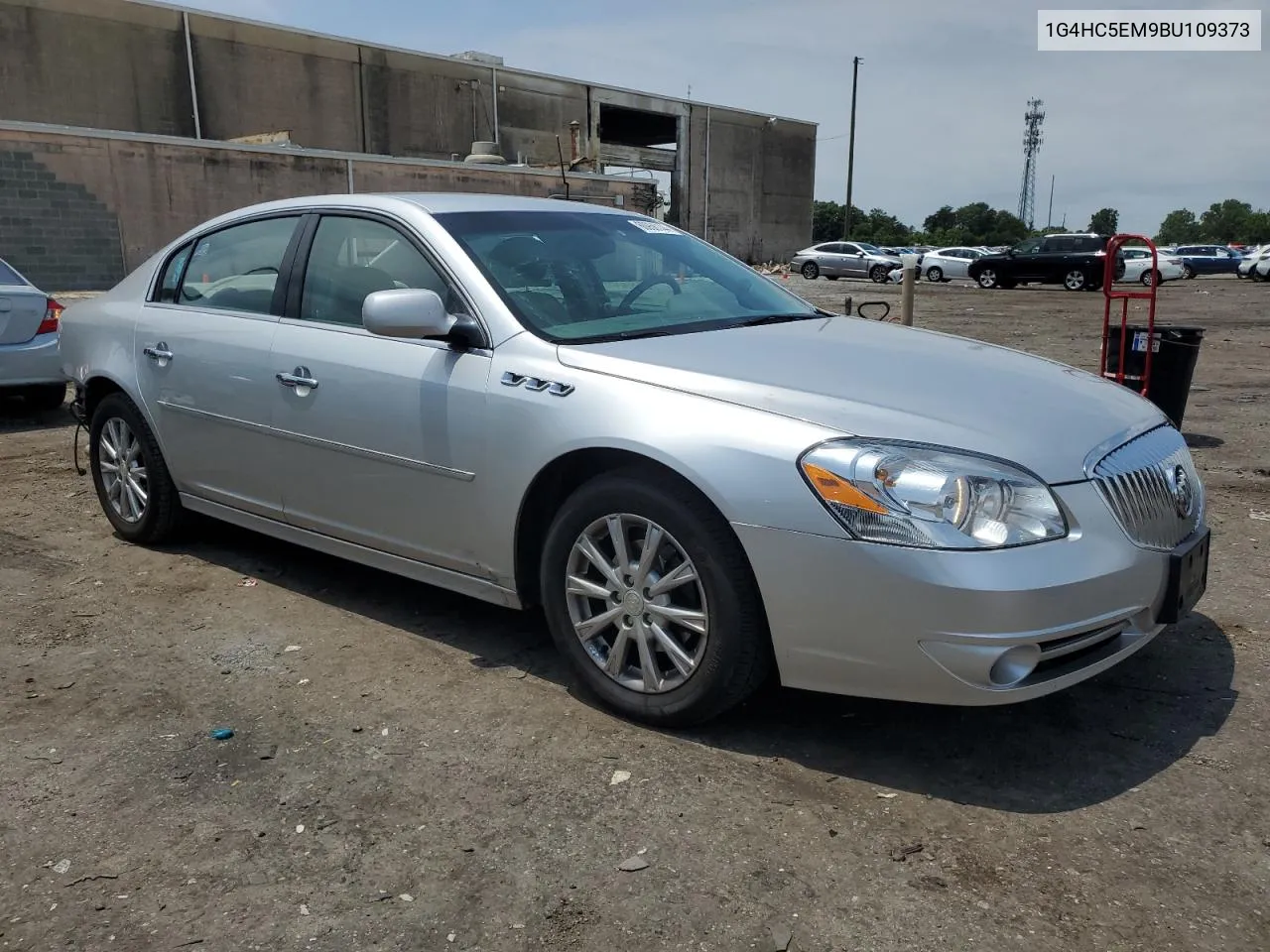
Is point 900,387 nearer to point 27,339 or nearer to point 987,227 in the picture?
point 27,339

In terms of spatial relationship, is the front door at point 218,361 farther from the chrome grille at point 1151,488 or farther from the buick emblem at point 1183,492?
the buick emblem at point 1183,492

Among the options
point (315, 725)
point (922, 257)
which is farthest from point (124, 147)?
point (922, 257)

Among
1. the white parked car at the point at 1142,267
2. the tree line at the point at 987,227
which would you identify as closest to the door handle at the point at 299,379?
the white parked car at the point at 1142,267

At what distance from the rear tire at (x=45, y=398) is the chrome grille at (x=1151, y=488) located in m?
8.25

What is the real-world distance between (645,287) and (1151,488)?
1889mm

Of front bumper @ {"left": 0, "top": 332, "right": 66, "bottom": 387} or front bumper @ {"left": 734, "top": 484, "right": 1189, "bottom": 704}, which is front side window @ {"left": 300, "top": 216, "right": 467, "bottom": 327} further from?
front bumper @ {"left": 0, "top": 332, "right": 66, "bottom": 387}

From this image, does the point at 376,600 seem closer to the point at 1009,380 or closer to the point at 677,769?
the point at 677,769

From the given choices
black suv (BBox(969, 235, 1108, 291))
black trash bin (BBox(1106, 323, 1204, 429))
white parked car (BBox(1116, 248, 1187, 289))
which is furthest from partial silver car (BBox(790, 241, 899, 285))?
black trash bin (BBox(1106, 323, 1204, 429))

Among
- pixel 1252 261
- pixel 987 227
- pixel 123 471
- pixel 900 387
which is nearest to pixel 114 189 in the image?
pixel 123 471

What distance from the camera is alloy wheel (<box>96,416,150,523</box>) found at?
5121mm

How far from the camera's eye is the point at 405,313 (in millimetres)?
3488

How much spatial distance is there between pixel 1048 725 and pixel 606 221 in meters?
2.54

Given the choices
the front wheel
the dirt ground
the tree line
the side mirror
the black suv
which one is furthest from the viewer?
the tree line

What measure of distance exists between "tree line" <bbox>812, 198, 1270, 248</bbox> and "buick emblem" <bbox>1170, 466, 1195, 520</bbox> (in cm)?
8839
